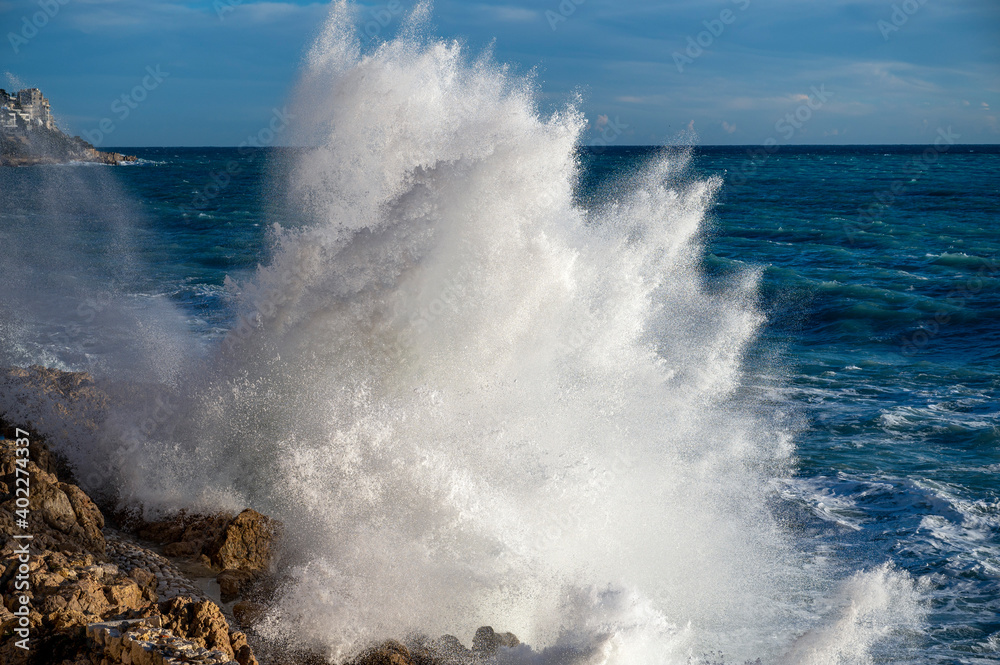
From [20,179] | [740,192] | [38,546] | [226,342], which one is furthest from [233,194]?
[38,546]

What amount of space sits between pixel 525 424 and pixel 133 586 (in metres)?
4.64

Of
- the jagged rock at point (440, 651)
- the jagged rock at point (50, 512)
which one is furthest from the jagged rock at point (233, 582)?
the jagged rock at point (440, 651)

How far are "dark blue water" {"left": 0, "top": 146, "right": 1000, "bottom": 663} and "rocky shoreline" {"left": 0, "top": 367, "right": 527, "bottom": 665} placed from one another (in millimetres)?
4751

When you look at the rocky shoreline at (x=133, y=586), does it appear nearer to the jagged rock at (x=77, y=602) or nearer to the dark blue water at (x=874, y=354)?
the jagged rock at (x=77, y=602)

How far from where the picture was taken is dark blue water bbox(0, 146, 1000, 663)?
7938 mm

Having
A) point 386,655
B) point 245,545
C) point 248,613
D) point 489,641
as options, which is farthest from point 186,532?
point 489,641

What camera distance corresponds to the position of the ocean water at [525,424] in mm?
6188

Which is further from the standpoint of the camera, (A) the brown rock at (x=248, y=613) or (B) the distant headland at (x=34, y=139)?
(B) the distant headland at (x=34, y=139)

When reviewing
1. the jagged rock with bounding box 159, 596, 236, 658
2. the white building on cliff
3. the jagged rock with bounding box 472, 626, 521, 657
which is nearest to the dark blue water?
the jagged rock with bounding box 472, 626, 521, 657

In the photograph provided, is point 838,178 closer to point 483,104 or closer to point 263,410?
point 483,104

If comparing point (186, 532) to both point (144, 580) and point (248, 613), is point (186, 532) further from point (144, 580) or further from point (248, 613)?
point (248, 613)

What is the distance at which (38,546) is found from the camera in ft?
17.3

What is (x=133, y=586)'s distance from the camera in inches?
198

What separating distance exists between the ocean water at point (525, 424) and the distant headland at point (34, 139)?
74.7m
